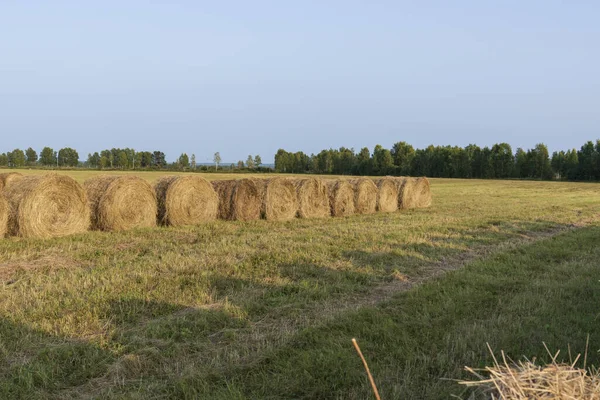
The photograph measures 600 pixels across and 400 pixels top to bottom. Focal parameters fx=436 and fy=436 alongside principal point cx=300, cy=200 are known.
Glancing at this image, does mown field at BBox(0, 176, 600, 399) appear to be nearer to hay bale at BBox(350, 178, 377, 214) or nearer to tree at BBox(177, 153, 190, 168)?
hay bale at BBox(350, 178, 377, 214)

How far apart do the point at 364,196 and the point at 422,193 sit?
505 cm

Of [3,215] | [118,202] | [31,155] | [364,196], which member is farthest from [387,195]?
[31,155]

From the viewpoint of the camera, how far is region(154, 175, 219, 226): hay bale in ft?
41.5

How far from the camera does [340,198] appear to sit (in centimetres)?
1700

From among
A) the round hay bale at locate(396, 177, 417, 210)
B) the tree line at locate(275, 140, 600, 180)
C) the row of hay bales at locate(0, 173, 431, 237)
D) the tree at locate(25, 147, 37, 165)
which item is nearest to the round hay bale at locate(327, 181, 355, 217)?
the row of hay bales at locate(0, 173, 431, 237)

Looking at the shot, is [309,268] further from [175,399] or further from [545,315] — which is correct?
[175,399]

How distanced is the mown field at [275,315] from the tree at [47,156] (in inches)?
5000

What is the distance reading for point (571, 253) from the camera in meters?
9.11

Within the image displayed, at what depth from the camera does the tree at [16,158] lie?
111m

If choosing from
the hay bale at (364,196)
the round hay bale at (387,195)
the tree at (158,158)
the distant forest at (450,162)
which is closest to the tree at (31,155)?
the tree at (158,158)

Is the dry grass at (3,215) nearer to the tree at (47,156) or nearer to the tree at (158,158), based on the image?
the tree at (158,158)

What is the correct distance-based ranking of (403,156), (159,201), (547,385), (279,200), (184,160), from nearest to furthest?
(547,385) → (159,201) → (279,200) → (403,156) → (184,160)

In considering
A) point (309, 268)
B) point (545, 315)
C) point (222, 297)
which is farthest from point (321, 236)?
point (545, 315)

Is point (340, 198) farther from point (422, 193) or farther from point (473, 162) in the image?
point (473, 162)
